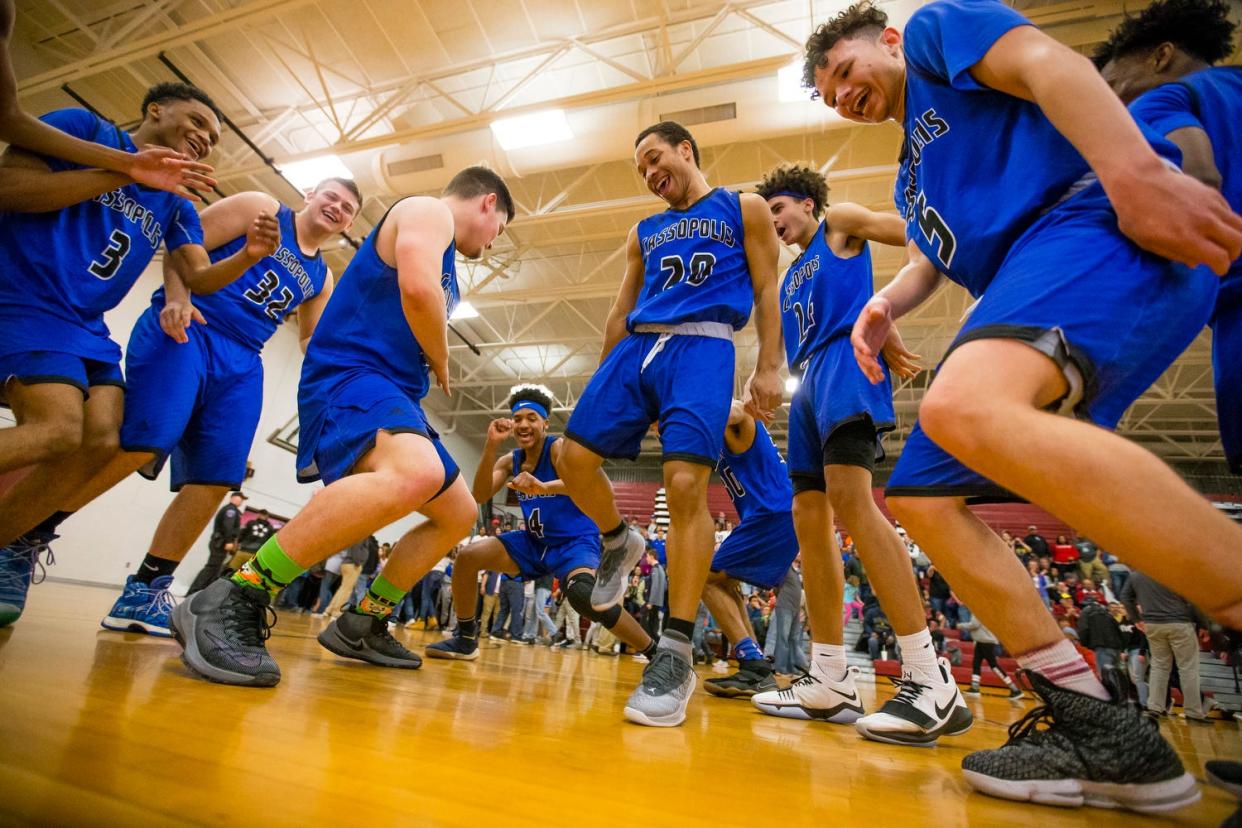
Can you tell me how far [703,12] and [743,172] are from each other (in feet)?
8.85

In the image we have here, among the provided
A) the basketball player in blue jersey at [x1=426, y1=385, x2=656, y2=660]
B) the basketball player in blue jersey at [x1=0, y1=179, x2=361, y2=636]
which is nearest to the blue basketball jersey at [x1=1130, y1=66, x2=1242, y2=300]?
the basketball player in blue jersey at [x1=0, y1=179, x2=361, y2=636]

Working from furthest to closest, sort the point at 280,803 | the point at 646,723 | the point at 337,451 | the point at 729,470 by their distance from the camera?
the point at 729,470 < the point at 337,451 < the point at 646,723 < the point at 280,803

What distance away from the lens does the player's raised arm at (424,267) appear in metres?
1.89

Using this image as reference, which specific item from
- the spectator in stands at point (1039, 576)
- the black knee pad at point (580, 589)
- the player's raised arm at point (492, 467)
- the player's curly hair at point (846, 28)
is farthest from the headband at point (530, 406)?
the spectator in stands at point (1039, 576)

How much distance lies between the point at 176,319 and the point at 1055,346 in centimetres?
286

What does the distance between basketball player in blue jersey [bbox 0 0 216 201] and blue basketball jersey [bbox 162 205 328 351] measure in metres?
0.74

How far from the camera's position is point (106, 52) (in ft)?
23.8

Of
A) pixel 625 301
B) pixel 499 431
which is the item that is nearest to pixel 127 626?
pixel 499 431

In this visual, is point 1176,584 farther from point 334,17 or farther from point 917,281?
point 334,17

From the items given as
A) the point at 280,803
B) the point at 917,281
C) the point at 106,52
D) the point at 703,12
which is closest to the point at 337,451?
the point at 280,803

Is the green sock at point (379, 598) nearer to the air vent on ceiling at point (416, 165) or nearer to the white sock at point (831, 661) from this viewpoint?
the white sock at point (831, 661)

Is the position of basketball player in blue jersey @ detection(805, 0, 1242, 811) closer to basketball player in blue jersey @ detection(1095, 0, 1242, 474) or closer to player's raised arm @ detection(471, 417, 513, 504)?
basketball player in blue jersey @ detection(1095, 0, 1242, 474)

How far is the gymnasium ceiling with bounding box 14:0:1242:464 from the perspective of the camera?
6.98 meters

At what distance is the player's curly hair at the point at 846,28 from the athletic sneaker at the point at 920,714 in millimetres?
1809
